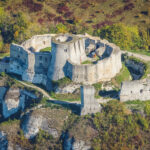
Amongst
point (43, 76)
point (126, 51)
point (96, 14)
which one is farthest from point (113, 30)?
point (43, 76)

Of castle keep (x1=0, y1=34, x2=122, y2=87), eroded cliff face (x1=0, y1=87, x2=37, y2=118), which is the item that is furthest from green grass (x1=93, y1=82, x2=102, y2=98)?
eroded cliff face (x1=0, y1=87, x2=37, y2=118)

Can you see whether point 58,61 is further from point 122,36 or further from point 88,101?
point 122,36

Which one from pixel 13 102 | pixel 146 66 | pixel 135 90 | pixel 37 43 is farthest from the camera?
pixel 37 43

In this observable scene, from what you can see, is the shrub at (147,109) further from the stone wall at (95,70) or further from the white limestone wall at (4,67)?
the white limestone wall at (4,67)

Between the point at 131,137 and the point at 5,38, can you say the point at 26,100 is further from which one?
the point at 5,38

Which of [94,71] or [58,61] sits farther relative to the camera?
[58,61]

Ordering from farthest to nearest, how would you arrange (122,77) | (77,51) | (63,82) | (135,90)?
(122,77) < (77,51) < (63,82) < (135,90)

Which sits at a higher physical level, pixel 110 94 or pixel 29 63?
pixel 29 63

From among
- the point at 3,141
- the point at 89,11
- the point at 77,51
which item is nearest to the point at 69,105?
the point at 77,51
